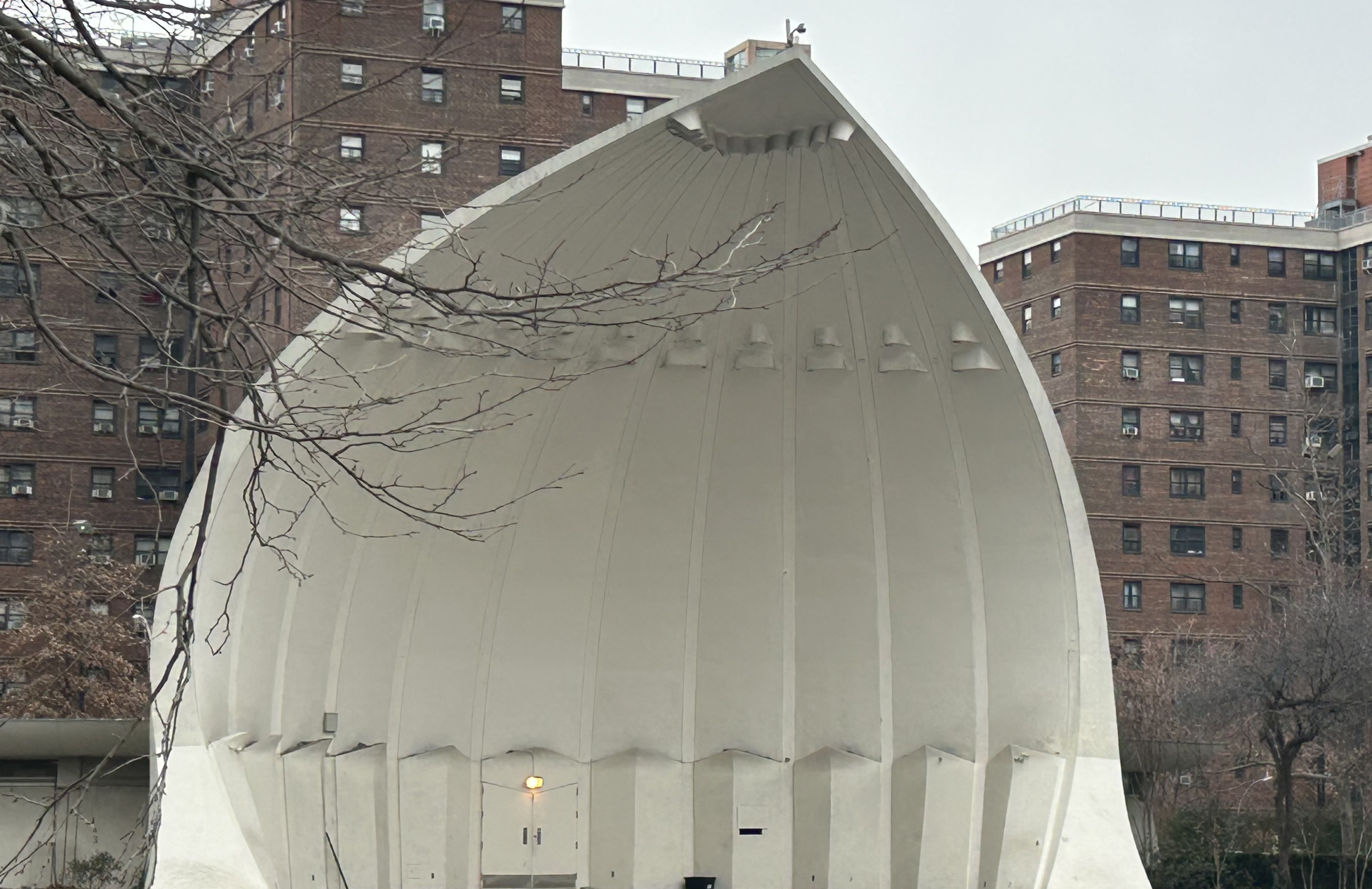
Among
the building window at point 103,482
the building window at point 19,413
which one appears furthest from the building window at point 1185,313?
the building window at point 19,413

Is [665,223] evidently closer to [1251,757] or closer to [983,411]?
[983,411]

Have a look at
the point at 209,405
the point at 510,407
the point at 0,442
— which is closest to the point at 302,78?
the point at 0,442

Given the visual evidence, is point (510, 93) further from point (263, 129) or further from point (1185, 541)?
point (1185, 541)

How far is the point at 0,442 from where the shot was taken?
53406 mm

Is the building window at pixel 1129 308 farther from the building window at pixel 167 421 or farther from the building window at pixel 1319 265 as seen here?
the building window at pixel 167 421

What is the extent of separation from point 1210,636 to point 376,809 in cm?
4199

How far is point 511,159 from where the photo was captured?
169 feet

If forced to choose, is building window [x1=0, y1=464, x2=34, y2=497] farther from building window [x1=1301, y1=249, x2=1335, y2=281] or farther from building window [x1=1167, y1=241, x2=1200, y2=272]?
building window [x1=1301, y1=249, x2=1335, y2=281]

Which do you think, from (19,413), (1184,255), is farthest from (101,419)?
(1184,255)

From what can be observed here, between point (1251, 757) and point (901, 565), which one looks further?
point (1251, 757)

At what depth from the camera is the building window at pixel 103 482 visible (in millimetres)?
53906

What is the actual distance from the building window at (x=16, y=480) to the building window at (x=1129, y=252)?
36343 millimetres

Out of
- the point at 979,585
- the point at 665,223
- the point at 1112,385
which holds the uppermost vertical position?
the point at 1112,385

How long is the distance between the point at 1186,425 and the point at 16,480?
37999 mm
